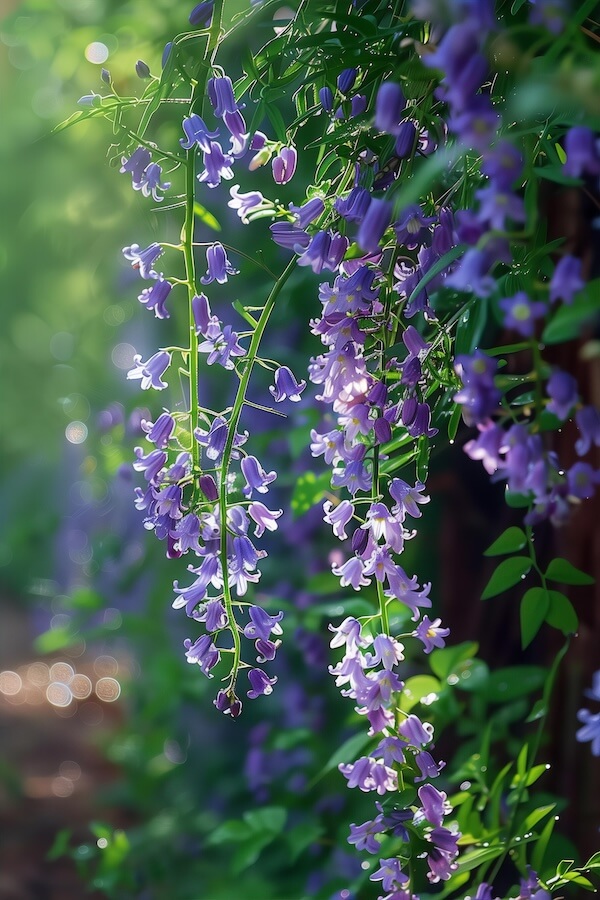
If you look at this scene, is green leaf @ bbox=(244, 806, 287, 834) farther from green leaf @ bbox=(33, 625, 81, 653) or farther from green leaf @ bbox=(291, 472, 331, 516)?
green leaf @ bbox=(33, 625, 81, 653)

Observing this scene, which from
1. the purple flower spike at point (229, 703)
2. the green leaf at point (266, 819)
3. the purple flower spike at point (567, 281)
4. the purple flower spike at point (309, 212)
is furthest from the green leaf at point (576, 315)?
the green leaf at point (266, 819)

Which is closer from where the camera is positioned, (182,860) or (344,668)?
(344,668)

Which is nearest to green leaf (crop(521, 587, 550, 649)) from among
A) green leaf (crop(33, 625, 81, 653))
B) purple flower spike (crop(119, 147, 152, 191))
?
purple flower spike (crop(119, 147, 152, 191))

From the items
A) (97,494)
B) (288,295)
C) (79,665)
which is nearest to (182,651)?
(97,494)

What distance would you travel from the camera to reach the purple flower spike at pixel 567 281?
0.38 m

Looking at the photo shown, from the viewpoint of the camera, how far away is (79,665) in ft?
13.9

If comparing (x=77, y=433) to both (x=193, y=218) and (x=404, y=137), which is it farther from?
(x=404, y=137)

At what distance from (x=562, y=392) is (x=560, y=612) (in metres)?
0.26

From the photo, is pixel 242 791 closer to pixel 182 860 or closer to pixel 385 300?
pixel 182 860

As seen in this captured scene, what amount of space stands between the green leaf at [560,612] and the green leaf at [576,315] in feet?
0.92

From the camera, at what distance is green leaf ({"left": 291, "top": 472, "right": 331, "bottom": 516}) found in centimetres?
82

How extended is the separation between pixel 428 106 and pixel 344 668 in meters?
0.36

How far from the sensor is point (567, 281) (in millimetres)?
381

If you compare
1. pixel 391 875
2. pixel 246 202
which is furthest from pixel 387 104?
pixel 391 875
